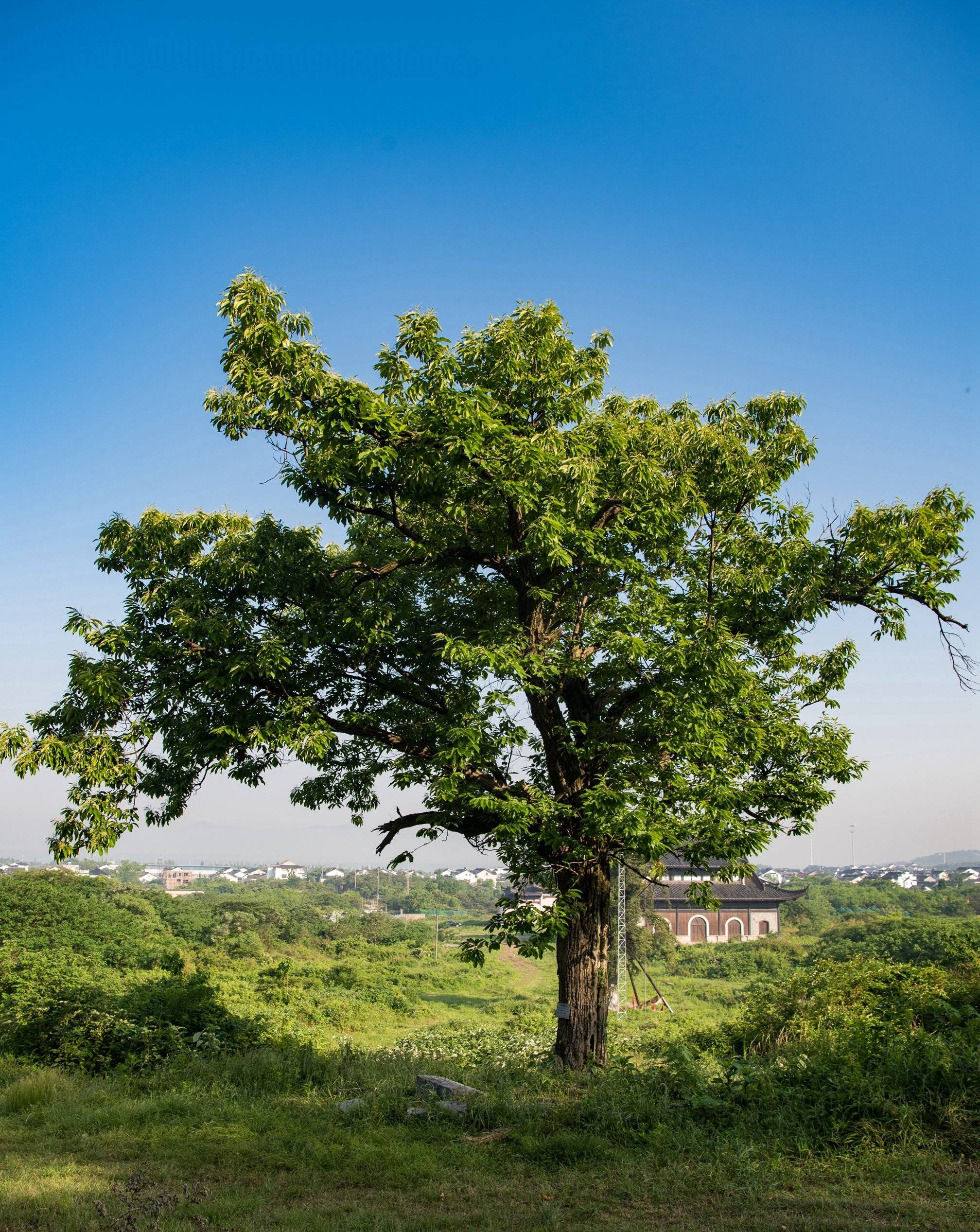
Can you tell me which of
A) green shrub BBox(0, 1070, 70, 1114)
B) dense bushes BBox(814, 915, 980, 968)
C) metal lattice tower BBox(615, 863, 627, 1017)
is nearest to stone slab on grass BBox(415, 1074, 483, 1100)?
green shrub BBox(0, 1070, 70, 1114)

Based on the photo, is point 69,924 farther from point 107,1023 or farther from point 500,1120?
point 500,1120

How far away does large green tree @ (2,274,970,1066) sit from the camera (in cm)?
802

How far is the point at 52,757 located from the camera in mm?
7801

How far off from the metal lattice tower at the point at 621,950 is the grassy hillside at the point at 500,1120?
12.3 m

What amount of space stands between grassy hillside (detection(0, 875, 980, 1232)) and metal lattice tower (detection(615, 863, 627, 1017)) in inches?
483

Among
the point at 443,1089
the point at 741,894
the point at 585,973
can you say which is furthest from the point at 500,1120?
the point at 741,894

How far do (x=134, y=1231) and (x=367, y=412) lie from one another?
611cm

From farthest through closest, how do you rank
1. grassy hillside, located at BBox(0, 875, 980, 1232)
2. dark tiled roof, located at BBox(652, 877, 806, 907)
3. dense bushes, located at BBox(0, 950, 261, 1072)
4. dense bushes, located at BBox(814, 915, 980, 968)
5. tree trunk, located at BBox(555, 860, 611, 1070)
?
dark tiled roof, located at BBox(652, 877, 806, 907), dense bushes, located at BBox(814, 915, 980, 968), dense bushes, located at BBox(0, 950, 261, 1072), tree trunk, located at BBox(555, 860, 611, 1070), grassy hillside, located at BBox(0, 875, 980, 1232)

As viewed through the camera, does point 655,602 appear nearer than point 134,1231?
No

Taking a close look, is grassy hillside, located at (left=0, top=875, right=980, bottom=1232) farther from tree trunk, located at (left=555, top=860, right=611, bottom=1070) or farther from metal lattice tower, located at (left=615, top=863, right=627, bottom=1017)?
metal lattice tower, located at (left=615, top=863, right=627, bottom=1017)

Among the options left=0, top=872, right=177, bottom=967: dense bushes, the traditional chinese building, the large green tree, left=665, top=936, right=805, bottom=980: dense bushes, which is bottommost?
left=665, top=936, right=805, bottom=980: dense bushes

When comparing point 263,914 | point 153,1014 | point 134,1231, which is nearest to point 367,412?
point 134,1231

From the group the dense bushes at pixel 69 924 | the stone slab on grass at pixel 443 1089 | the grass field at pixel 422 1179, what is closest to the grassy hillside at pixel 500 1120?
the grass field at pixel 422 1179

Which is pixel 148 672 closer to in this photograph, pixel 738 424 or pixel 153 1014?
pixel 153 1014
